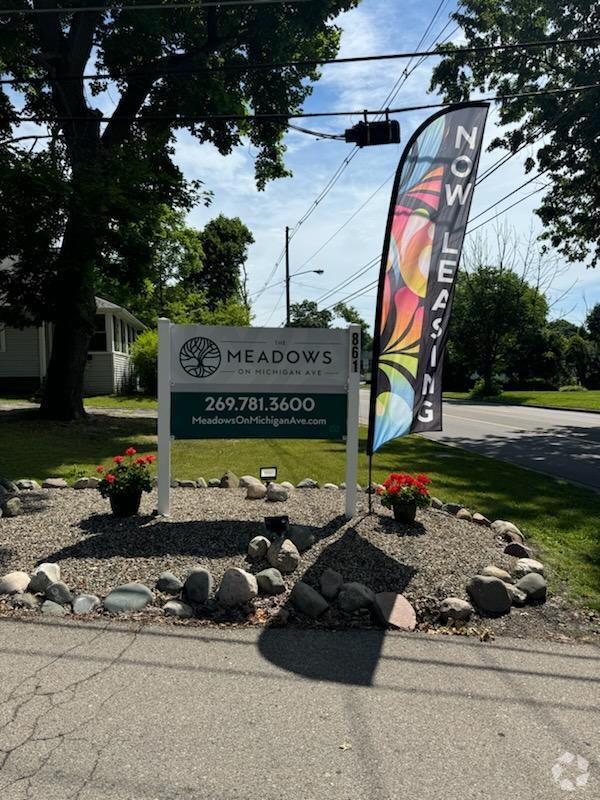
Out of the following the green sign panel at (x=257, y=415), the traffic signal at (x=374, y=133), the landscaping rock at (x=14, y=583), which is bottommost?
the landscaping rock at (x=14, y=583)

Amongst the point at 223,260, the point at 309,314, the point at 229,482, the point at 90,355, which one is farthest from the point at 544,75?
the point at 309,314

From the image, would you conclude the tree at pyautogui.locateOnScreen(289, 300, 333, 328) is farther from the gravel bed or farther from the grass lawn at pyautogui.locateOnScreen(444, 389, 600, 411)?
the gravel bed

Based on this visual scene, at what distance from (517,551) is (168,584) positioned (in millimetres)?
3132

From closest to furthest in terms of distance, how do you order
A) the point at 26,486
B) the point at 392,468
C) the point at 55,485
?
the point at 26,486 < the point at 55,485 < the point at 392,468

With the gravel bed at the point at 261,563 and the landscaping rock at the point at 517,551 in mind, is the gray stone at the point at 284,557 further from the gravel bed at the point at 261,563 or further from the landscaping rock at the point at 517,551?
the landscaping rock at the point at 517,551

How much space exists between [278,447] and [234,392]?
6855 mm

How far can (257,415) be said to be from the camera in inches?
254

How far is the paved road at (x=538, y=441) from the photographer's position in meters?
11.8

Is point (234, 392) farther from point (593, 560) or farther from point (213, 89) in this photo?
point (213, 89)

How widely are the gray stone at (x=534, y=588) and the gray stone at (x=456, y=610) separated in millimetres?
600

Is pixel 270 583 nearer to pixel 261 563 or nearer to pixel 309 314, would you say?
pixel 261 563

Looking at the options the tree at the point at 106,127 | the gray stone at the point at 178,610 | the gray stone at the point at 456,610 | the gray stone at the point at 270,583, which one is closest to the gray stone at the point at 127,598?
the gray stone at the point at 178,610

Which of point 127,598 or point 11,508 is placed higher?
point 11,508

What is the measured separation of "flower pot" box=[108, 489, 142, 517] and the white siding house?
18.7 m
